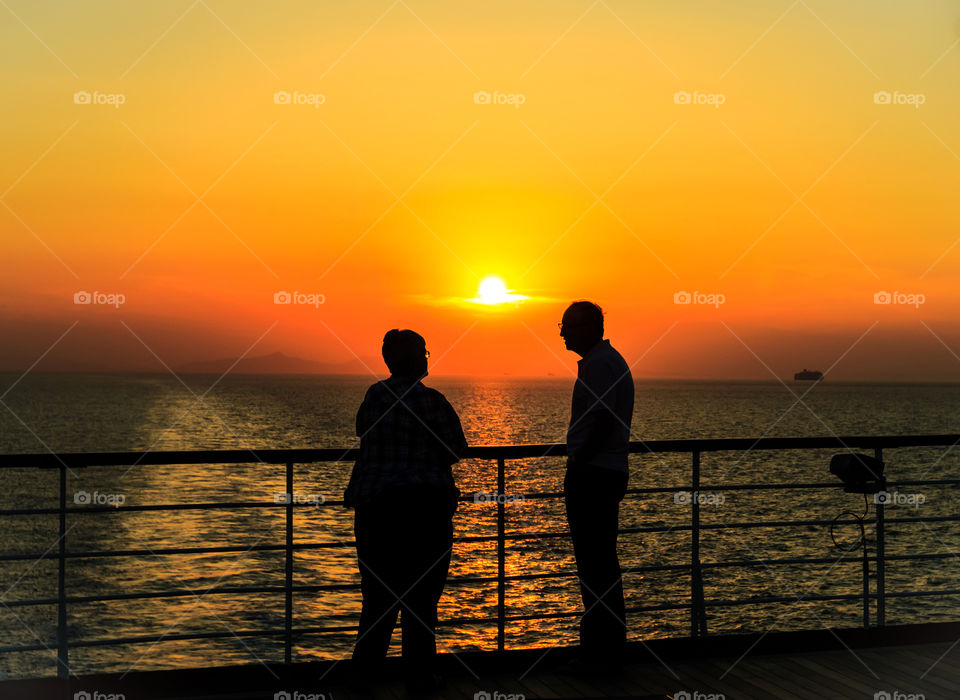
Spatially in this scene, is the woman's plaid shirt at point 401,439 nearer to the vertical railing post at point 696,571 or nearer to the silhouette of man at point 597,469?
the silhouette of man at point 597,469

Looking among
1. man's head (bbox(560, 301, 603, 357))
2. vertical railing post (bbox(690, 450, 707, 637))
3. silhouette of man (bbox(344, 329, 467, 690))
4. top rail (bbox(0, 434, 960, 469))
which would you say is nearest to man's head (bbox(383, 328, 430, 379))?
silhouette of man (bbox(344, 329, 467, 690))

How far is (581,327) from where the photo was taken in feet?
11.9

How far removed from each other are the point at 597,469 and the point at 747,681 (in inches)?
38.9

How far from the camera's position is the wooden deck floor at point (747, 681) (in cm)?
343

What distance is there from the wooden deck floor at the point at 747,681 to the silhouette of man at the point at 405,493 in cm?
26

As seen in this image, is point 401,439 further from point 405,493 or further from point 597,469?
point 597,469

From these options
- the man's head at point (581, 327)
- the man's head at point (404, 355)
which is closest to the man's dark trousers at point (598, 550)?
the man's head at point (581, 327)

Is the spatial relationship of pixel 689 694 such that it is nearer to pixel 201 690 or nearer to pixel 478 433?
pixel 201 690

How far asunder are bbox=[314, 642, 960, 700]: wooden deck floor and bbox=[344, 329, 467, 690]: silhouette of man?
0.26m

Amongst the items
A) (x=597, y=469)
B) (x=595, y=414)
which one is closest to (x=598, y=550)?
(x=597, y=469)

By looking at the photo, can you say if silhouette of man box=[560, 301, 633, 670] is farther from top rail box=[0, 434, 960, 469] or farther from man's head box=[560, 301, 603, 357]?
top rail box=[0, 434, 960, 469]

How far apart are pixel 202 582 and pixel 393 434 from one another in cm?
1746

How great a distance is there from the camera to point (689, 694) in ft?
11.2

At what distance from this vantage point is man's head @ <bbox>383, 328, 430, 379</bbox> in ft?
11.0
